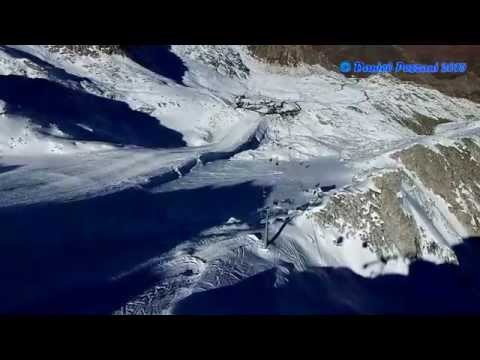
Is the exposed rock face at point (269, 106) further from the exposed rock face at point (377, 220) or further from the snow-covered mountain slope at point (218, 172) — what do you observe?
the exposed rock face at point (377, 220)

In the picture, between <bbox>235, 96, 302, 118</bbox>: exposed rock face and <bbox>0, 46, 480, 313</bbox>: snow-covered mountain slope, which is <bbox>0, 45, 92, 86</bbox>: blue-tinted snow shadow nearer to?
<bbox>0, 46, 480, 313</bbox>: snow-covered mountain slope

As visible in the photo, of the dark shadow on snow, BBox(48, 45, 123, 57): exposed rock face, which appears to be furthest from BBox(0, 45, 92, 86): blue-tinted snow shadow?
the dark shadow on snow

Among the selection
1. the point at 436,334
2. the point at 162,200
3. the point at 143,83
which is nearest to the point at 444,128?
the point at 143,83

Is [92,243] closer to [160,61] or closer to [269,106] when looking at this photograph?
[269,106]

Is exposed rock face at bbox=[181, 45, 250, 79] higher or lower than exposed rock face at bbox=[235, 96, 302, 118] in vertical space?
higher

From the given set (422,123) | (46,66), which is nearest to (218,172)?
(46,66)
